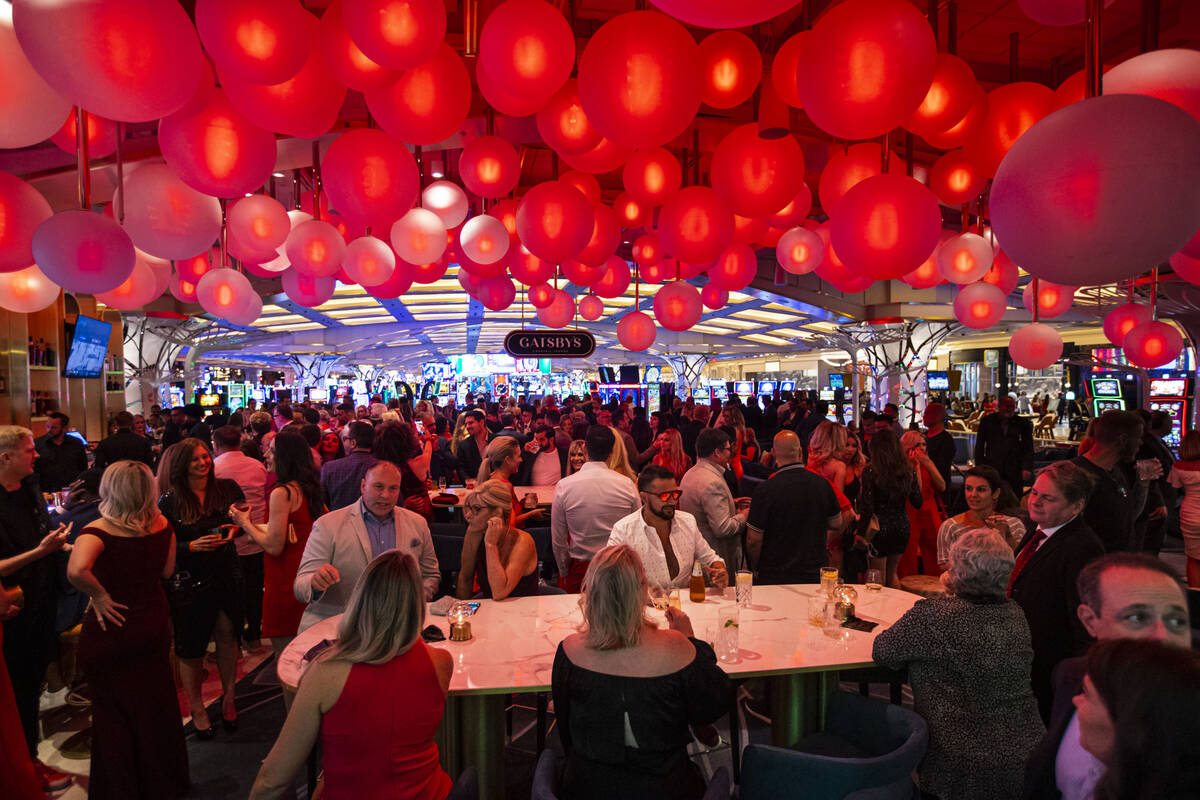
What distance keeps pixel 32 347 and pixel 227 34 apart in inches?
245

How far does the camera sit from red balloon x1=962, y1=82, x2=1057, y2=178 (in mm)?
2551

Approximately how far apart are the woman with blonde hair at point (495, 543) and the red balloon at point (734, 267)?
7.16ft

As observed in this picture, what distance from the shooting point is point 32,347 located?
6.14 meters

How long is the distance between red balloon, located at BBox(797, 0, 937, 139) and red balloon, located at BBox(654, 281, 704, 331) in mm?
2692

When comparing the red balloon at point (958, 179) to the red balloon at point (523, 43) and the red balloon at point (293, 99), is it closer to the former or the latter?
the red balloon at point (523, 43)

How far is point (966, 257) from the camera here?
3.45 meters

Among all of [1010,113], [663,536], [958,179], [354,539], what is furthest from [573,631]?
[958,179]

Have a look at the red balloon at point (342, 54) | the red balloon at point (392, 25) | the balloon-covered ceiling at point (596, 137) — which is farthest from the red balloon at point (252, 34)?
the red balloon at point (342, 54)

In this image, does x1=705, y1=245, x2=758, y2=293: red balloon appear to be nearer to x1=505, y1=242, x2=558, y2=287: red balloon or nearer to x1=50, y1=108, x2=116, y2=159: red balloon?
→ x1=505, y1=242, x2=558, y2=287: red balloon

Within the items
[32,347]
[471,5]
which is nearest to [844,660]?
[471,5]

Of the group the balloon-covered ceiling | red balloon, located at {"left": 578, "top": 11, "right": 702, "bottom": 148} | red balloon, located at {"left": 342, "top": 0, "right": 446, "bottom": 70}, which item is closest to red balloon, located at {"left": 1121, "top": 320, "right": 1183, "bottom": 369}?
the balloon-covered ceiling

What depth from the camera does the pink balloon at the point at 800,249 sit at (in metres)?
3.82

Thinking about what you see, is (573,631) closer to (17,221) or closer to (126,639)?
(126,639)

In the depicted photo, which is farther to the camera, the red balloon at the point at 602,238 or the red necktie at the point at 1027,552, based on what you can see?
the red balloon at the point at 602,238
